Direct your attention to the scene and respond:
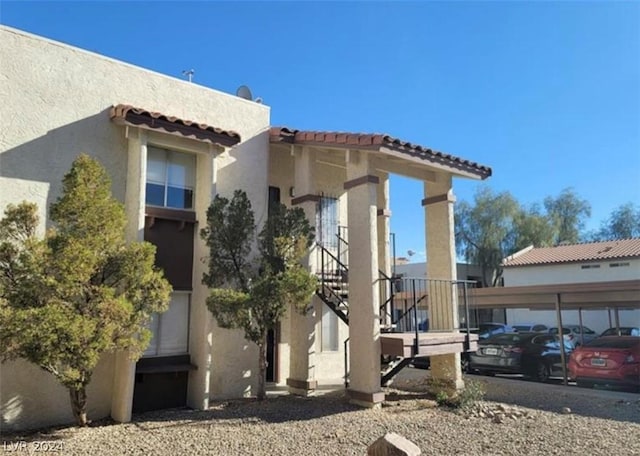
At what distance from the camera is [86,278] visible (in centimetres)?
726

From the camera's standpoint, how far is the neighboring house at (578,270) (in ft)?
88.0

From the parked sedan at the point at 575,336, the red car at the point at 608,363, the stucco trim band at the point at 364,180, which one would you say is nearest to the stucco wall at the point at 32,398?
the stucco trim band at the point at 364,180

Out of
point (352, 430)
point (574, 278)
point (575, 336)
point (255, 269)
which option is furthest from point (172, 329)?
point (574, 278)

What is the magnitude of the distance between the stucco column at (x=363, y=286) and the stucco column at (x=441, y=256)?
97.4 inches

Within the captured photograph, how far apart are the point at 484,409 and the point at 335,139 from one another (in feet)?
19.6

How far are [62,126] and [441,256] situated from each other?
8.42 m

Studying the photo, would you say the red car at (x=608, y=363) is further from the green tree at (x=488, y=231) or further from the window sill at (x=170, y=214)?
the green tree at (x=488, y=231)

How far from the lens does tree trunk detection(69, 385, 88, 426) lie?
7.71 meters

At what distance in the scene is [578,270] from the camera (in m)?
28.0

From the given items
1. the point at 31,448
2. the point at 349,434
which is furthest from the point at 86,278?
the point at 349,434

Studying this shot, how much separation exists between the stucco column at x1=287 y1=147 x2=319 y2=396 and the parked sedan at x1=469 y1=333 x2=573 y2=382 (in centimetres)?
647

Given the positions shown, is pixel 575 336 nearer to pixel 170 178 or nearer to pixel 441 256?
pixel 441 256

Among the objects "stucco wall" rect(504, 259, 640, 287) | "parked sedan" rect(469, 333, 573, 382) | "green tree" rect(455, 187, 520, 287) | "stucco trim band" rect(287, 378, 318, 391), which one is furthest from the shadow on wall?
"green tree" rect(455, 187, 520, 287)

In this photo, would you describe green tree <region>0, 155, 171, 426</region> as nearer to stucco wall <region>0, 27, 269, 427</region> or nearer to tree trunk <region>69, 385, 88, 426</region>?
tree trunk <region>69, 385, 88, 426</region>
